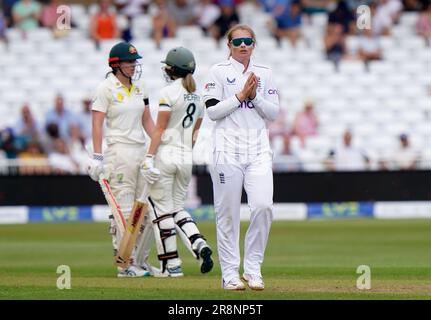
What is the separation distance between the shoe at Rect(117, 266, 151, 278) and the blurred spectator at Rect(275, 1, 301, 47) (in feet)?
42.4

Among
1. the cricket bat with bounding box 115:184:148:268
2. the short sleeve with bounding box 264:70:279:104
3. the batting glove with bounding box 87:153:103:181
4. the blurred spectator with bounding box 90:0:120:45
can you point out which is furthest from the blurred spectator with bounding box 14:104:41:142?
the short sleeve with bounding box 264:70:279:104

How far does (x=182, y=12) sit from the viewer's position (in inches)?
930

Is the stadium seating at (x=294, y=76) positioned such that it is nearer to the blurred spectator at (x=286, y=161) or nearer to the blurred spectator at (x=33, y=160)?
the blurred spectator at (x=286, y=161)

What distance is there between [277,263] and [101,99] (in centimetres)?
257

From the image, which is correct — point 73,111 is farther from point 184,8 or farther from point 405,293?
point 405,293

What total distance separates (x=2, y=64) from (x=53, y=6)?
168 cm

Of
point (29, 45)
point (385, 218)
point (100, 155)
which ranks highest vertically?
point (29, 45)

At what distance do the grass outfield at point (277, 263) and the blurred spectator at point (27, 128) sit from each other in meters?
1.86

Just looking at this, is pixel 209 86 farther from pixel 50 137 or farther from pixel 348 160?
pixel 50 137

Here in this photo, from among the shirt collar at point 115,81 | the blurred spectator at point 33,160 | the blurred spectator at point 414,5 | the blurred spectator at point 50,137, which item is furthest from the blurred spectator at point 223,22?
the shirt collar at point 115,81

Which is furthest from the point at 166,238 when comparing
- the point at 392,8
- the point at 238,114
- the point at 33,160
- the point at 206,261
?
the point at 392,8

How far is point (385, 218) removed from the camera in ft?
60.5

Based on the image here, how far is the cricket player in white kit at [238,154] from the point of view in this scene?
340 inches
